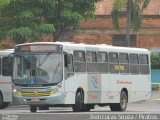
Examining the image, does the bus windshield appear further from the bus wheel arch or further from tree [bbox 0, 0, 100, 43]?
tree [bbox 0, 0, 100, 43]

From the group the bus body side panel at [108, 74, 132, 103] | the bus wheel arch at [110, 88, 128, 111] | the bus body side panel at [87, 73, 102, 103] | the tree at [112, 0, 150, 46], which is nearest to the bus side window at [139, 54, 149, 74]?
the bus body side panel at [108, 74, 132, 103]

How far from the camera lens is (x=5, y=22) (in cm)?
4516

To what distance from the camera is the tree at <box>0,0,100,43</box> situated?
44094 mm

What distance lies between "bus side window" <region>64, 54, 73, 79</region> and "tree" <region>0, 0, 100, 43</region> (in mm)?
12132

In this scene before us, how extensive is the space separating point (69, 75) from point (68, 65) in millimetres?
431

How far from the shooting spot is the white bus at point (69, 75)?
102 ft

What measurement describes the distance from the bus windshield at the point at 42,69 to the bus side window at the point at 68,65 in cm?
25

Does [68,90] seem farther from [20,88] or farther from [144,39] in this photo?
[144,39]

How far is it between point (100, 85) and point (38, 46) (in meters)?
3.95

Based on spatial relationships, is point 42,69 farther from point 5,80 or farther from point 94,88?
point 5,80

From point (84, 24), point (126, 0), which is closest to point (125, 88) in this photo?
point (126, 0)

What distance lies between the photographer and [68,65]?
31.5 metres

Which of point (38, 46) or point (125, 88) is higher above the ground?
point (38, 46)

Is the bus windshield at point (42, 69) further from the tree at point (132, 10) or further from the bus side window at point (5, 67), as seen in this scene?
the tree at point (132, 10)
